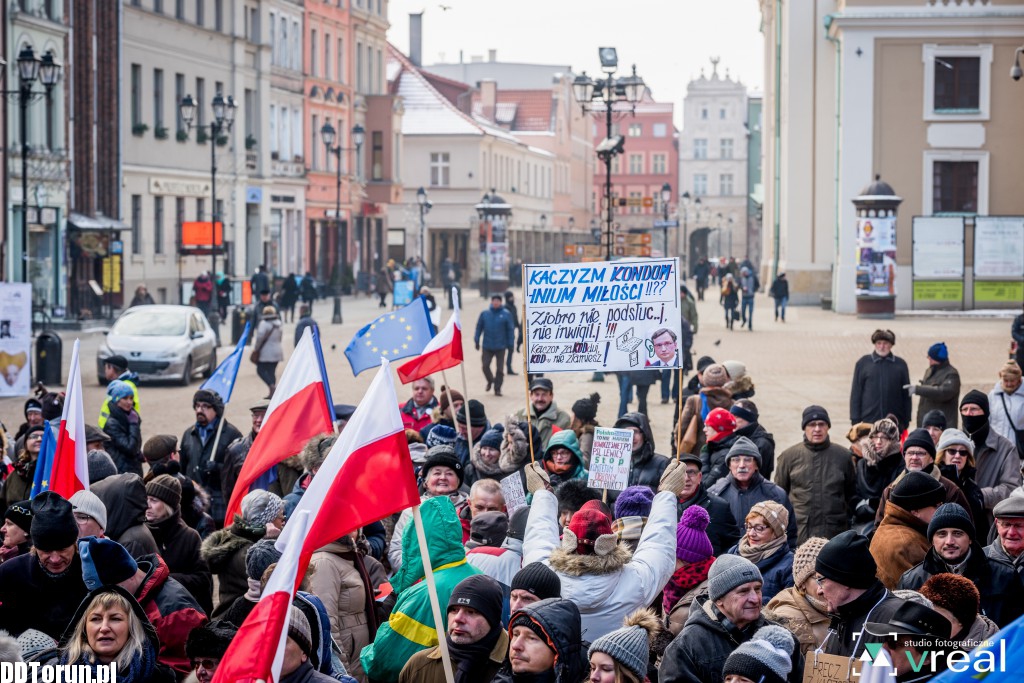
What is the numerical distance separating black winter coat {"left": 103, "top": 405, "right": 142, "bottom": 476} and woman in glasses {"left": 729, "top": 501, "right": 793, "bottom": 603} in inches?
254

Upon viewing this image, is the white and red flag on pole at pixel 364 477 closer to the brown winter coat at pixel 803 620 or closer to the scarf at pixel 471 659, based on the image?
the scarf at pixel 471 659

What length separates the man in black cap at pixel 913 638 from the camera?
5.02 metres

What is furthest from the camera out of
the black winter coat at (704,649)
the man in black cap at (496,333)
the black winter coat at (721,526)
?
the man in black cap at (496,333)

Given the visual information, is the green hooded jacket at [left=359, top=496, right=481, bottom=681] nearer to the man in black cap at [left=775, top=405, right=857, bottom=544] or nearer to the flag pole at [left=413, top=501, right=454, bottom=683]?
the flag pole at [left=413, top=501, right=454, bottom=683]

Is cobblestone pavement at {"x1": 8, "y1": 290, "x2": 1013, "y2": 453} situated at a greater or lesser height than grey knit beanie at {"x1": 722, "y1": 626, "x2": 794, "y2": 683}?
lesser

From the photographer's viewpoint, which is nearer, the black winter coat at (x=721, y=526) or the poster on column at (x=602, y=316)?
the black winter coat at (x=721, y=526)

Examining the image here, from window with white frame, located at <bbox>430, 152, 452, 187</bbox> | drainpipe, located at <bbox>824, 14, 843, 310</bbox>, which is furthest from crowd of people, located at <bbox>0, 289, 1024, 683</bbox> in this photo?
window with white frame, located at <bbox>430, 152, 452, 187</bbox>

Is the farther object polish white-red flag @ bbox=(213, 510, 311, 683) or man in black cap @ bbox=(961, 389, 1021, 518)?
man in black cap @ bbox=(961, 389, 1021, 518)

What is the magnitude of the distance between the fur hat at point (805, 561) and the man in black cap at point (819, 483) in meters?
3.63

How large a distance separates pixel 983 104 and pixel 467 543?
40563mm

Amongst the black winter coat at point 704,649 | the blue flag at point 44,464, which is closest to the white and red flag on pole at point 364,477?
the black winter coat at point 704,649

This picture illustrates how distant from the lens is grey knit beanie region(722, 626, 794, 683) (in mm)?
4949

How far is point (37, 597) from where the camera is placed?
662 cm

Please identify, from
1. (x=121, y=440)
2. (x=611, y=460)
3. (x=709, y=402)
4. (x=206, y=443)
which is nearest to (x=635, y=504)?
(x=611, y=460)
